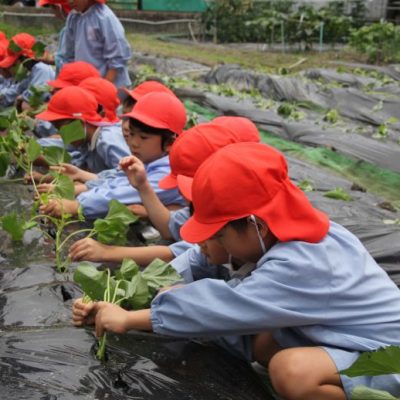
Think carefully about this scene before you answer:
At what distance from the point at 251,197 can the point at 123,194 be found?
1.37 meters

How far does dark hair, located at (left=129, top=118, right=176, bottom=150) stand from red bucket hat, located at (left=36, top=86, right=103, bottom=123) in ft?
1.81

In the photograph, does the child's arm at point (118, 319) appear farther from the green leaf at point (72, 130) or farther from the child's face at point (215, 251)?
the green leaf at point (72, 130)

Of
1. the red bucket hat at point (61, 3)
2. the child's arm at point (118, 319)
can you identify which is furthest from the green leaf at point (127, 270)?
the red bucket hat at point (61, 3)

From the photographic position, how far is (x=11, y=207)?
299 cm

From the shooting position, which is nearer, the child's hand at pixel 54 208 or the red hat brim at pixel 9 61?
the child's hand at pixel 54 208

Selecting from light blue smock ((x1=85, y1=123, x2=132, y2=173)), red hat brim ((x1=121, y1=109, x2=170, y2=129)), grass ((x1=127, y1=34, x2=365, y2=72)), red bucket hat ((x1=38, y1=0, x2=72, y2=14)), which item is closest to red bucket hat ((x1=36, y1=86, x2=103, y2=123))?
light blue smock ((x1=85, y1=123, x2=132, y2=173))

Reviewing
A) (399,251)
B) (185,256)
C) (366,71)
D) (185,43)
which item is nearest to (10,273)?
(185,256)

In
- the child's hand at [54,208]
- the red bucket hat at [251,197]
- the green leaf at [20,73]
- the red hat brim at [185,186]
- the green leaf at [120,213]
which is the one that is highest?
the red bucket hat at [251,197]

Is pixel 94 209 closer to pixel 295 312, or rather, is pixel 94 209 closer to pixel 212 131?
pixel 212 131

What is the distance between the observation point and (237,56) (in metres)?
11.8

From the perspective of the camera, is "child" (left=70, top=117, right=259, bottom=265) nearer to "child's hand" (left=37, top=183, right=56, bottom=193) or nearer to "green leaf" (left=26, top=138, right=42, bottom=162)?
"child's hand" (left=37, top=183, right=56, bottom=193)

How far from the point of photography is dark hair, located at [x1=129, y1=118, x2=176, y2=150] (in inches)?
113

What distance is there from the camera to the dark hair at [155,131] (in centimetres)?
286

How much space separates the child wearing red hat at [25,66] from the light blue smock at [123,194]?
247cm
